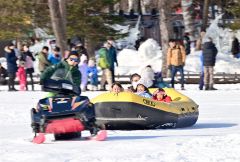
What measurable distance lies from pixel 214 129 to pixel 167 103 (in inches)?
40.4

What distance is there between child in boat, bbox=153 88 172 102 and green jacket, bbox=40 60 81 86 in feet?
10.5

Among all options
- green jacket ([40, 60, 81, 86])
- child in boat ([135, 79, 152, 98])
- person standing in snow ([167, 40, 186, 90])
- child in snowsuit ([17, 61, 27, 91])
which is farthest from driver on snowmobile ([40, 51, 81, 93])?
child in snowsuit ([17, 61, 27, 91])

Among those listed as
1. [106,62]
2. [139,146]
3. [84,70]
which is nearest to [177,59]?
[106,62]

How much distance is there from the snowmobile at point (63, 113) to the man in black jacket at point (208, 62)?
47.5 ft

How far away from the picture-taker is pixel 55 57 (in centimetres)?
2597

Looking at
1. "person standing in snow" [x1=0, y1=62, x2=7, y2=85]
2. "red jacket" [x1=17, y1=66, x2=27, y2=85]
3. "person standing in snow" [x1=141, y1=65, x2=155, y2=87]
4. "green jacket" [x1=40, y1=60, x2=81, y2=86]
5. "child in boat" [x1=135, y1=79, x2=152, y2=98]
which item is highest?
"green jacket" [x1=40, y1=60, x2=81, y2=86]

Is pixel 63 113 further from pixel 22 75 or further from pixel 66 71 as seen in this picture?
pixel 22 75

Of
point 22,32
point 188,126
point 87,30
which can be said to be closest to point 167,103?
point 188,126

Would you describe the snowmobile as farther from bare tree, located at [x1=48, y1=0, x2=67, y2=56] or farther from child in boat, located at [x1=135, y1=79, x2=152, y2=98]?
bare tree, located at [x1=48, y1=0, x2=67, y2=56]

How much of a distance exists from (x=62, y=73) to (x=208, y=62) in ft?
47.2

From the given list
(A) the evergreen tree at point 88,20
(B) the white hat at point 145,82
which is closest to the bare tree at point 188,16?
(A) the evergreen tree at point 88,20

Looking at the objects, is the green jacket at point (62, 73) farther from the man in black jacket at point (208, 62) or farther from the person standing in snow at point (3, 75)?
the person standing in snow at point (3, 75)

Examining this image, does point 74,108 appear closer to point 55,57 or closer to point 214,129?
point 214,129

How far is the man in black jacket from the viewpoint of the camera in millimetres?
26594
